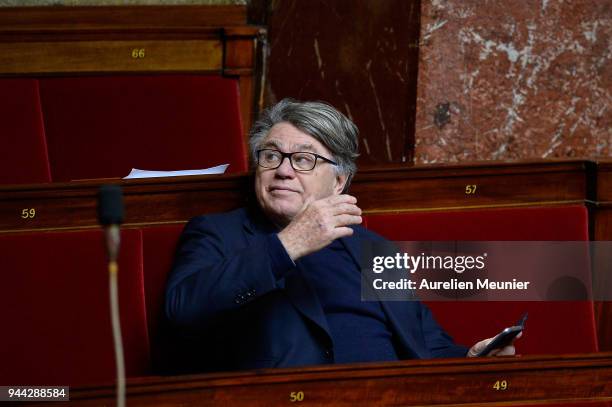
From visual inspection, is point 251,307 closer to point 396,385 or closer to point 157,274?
point 157,274

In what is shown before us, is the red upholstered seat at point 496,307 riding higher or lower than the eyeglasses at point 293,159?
lower

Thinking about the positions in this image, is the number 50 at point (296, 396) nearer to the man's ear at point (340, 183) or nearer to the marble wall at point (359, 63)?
the man's ear at point (340, 183)

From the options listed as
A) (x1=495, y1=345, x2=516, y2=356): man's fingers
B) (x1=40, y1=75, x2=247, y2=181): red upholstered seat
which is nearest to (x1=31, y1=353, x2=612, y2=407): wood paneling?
(x1=495, y1=345, x2=516, y2=356): man's fingers

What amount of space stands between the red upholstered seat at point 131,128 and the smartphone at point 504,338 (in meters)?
0.56

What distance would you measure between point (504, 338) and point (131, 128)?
26.1 inches

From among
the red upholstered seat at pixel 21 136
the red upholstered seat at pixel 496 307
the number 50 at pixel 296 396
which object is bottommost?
the number 50 at pixel 296 396

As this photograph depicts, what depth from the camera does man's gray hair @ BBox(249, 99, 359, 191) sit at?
1.09 meters

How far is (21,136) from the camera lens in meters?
1.41

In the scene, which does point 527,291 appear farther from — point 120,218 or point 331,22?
point 120,218

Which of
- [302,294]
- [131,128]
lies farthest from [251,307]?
[131,128]

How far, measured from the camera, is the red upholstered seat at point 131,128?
143 centimetres

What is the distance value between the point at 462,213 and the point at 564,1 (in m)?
0.54

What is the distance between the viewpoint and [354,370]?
2.60 ft
